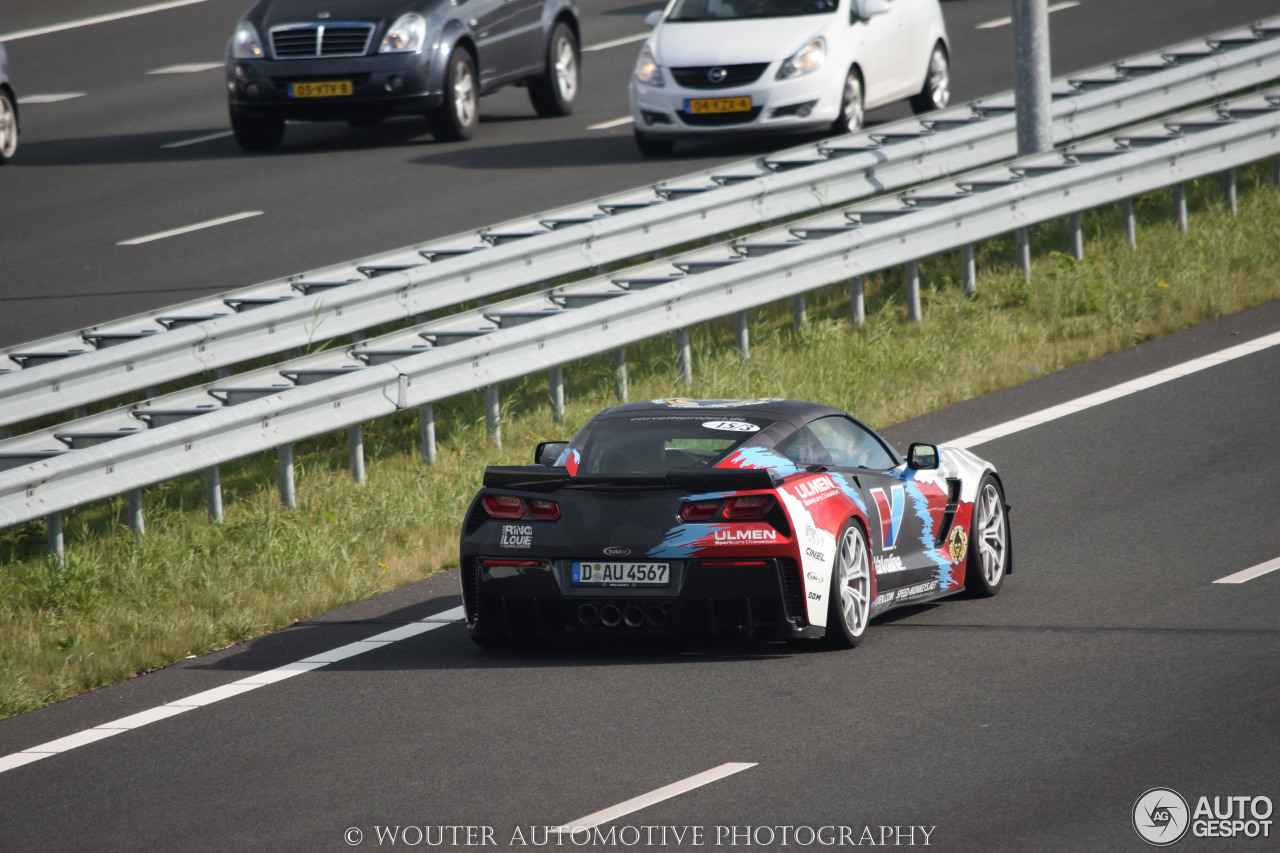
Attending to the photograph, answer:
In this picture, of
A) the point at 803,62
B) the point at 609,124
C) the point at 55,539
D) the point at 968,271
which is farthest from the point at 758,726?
the point at 609,124

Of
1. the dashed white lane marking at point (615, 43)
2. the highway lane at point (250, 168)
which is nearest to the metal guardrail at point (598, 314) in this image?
the highway lane at point (250, 168)

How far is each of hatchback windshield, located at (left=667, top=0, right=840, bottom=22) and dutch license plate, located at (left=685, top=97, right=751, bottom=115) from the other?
1347 mm

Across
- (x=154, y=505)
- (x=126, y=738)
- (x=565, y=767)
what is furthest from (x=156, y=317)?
(x=565, y=767)

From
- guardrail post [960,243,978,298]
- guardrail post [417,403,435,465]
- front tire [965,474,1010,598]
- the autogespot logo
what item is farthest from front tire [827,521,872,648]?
guardrail post [960,243,978,298]

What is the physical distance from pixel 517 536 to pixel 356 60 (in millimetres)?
14397

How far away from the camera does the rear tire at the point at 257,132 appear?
23250 mm

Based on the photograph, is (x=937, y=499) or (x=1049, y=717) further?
(x=937, y=499)

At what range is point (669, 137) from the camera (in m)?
21.9

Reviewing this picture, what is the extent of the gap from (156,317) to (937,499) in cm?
601

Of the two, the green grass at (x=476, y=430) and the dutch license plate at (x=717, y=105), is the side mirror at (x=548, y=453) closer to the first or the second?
the green grass at (x=476, y=430)

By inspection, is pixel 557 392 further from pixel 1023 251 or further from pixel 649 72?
pixel 649 72

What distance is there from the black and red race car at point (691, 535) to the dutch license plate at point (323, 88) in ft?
44.6

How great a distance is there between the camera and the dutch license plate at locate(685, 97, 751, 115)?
70.2 feet

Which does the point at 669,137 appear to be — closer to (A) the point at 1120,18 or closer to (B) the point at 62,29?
(A) the point at 1120,18
